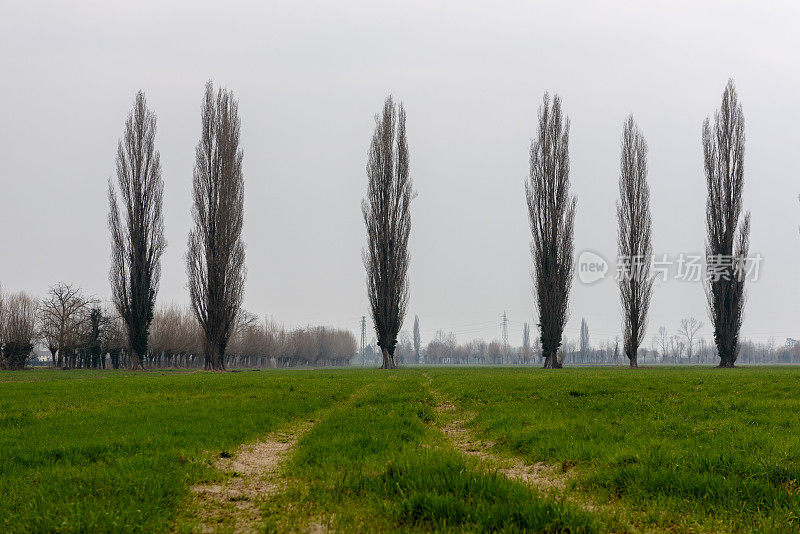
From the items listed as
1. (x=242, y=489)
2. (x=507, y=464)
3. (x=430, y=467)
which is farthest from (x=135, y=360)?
(x=430, y=467)

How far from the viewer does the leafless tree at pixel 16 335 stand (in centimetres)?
5375

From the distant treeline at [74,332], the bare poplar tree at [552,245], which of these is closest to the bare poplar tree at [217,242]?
the distant treeline at [74,332]

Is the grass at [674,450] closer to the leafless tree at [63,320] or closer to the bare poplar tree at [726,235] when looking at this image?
the bare poplar tree at [726,235]

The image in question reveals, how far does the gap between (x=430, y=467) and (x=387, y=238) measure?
1537 inches

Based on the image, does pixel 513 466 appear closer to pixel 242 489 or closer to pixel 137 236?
pixel 242 489

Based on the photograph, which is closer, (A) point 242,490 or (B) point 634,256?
(A) point 242,490

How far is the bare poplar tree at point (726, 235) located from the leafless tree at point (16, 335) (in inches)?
2653

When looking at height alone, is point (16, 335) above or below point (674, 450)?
below

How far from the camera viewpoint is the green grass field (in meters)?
4.03

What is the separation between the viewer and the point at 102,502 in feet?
14.3

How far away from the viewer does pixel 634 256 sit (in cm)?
4341

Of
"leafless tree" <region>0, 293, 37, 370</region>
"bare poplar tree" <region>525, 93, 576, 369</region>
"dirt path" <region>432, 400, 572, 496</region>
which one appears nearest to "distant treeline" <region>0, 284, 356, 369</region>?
"leafless tree" <region>0, 293, 37, 370</region>

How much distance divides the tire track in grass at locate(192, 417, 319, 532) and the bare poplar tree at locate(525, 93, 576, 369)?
120 ft

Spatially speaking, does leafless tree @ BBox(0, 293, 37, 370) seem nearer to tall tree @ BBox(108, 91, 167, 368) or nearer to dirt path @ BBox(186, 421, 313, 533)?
tall tree @ BBox(108, 91, 167, 368)
